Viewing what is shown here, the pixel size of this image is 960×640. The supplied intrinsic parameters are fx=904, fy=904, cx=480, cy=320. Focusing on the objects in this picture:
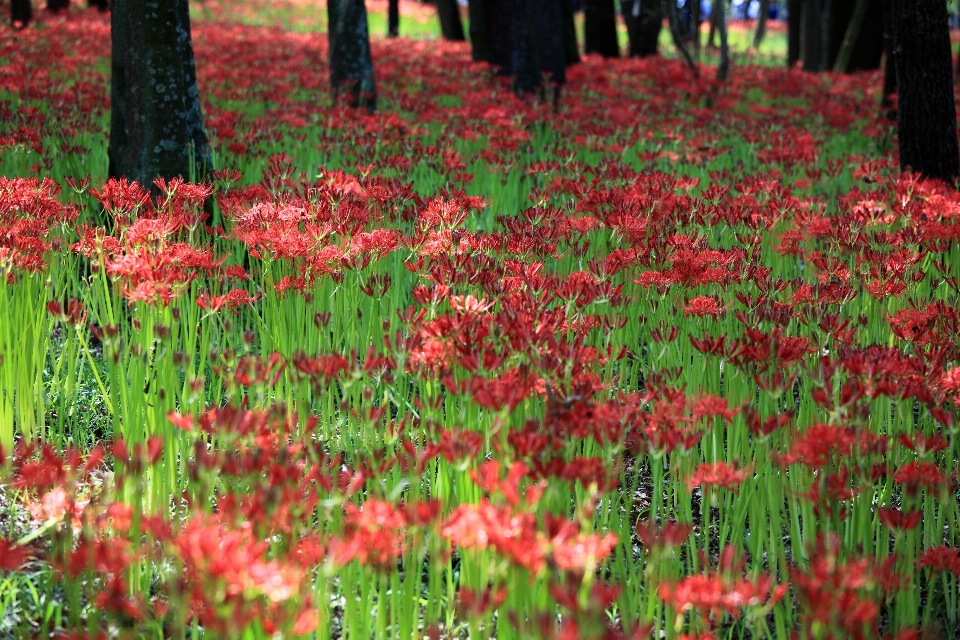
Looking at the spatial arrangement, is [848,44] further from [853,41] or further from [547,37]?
[547,37]

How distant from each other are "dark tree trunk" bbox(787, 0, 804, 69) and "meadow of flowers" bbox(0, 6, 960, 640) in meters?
16.7

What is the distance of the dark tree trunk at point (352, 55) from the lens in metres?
9.82

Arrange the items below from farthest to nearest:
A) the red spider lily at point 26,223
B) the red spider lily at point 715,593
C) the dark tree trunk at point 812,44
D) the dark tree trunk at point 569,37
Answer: the dark tree trunk at point 812,44, the dark tree trunk at point 569,37, the red spider lily at point 26,223, the red spider lily at point 715,593

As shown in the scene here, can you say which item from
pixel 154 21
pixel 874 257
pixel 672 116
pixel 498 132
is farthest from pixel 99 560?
pixel 672 116

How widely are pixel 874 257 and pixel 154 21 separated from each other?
12.5ft

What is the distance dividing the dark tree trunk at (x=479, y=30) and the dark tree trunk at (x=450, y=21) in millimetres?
5044

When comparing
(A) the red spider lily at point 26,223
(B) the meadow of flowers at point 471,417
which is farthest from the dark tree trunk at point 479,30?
(A) the red spider lily at point 26,223

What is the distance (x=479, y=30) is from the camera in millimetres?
14352

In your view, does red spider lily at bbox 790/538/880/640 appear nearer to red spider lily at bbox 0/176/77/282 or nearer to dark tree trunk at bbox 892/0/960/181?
red spider lily at bbox 0/176/77/282

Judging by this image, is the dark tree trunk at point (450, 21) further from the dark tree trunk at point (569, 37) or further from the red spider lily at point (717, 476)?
the red spider lily at point (717, 476)

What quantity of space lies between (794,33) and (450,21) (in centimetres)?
861

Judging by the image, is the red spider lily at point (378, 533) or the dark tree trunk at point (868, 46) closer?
the red spider lily at point (378, 533)

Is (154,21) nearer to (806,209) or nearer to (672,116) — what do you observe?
(806,209)

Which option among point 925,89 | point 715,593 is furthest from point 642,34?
point 715,593
